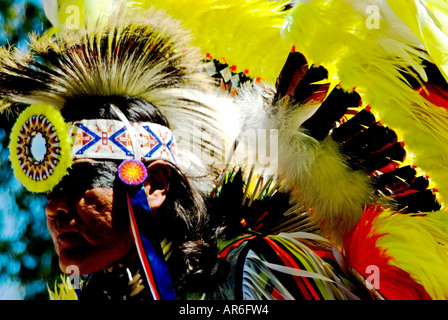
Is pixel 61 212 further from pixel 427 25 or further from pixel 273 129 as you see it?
pixel 427 25

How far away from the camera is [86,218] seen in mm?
1876

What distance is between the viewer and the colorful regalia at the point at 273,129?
1.83 m

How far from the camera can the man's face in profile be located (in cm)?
189

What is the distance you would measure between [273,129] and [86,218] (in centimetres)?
76

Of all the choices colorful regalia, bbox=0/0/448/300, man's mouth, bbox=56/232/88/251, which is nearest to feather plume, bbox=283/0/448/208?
colorful regalia, bbox=0/0/448/300

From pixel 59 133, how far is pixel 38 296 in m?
3.15

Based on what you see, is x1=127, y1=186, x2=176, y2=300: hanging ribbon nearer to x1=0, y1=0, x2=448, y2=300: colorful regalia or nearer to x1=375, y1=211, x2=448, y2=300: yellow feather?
x1=0, y1=0, x2=448, y2=300: colorful regalia

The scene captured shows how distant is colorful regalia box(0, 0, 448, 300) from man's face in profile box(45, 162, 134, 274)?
60 millimetres

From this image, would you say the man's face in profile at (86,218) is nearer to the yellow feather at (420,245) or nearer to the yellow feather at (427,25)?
the yellow feather at (420,245)

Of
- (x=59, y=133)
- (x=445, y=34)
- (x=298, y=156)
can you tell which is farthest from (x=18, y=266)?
(x=445, y=34)

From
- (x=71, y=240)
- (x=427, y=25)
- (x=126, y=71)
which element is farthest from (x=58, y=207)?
(x=427, y=25)

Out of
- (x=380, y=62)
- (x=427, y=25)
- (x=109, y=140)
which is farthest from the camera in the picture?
(x=109, y=140)

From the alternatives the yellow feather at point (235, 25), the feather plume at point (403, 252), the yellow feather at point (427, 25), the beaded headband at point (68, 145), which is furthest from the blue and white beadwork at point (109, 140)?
the yellow feather at point (427, 25)

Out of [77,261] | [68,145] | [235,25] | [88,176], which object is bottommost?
[77,261]
